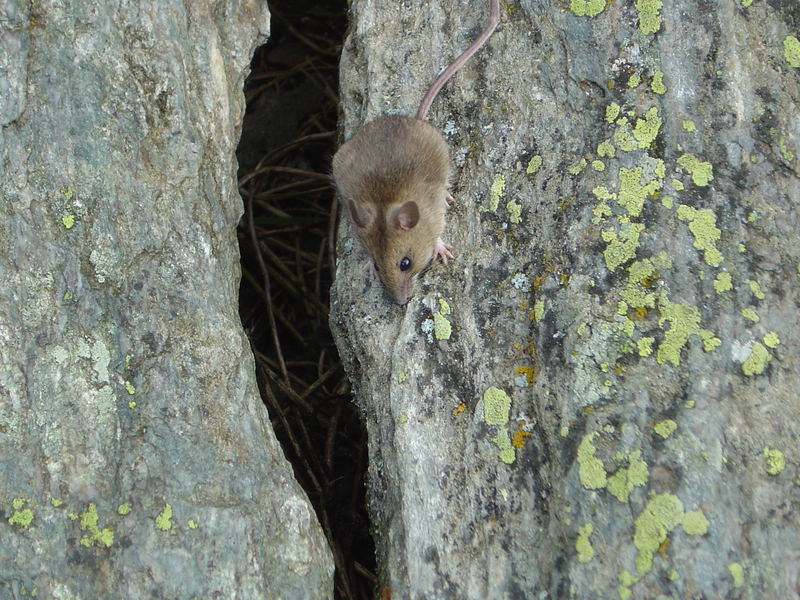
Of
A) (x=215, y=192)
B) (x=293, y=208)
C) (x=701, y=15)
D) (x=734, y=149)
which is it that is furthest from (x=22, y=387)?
(x=701, y=15)

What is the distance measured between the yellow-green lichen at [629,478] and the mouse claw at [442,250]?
4.03ft

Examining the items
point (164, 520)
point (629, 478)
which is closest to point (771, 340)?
Answer: point (629, 478)

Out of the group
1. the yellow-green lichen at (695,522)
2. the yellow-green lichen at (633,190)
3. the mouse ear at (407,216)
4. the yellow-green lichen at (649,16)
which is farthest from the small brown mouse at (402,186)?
the yellow-green lichen at (695,522)

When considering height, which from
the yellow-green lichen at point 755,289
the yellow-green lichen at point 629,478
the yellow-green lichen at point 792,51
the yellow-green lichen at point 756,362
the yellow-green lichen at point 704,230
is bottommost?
the yellow-green lichen at point 629,478

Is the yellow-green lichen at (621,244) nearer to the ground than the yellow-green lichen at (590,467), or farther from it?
farther from it

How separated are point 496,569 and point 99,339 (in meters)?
1.70

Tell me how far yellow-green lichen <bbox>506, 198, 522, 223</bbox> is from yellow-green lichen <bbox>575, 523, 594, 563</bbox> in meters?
1.31

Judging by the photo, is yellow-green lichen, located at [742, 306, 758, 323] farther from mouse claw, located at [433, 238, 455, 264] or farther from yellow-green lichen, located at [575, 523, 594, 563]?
mouse claw, located at [433, 238, 455, 264]

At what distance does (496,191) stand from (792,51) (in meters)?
1.38

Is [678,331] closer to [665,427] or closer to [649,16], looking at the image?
[665,427]

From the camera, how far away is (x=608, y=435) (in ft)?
9.35

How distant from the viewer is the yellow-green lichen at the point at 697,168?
3.23 m

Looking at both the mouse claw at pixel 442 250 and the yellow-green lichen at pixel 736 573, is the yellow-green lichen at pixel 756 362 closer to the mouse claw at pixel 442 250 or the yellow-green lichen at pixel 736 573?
the yellow-green lichen at pixel 736 573

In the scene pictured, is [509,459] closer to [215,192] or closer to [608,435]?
[608,435]
